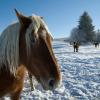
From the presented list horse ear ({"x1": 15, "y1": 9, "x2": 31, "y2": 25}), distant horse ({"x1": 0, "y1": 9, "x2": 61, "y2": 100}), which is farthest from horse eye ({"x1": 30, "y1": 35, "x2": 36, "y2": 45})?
horse ear ({"x1": 15, "y1": 9, "x2": 31, "y2": 25})

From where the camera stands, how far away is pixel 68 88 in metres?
7.96

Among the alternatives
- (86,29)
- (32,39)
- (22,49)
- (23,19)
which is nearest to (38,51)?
(32,39)

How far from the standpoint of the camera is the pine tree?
62812mm

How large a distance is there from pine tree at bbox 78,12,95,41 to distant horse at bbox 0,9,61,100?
2371 inches

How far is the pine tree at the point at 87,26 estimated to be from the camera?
6281 cm

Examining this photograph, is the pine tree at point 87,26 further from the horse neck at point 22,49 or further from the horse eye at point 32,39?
the horse eye at point 32,39

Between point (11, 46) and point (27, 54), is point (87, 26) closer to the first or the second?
point (11, 46)

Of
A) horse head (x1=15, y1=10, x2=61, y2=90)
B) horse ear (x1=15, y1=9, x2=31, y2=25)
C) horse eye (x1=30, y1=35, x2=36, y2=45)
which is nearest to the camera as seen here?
horse head (x1=15, y1=10, x2=61, y2=90)

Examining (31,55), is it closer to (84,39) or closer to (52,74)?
(52,74)

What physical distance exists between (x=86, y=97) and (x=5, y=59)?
3963 mm

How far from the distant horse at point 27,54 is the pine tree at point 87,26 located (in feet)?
198

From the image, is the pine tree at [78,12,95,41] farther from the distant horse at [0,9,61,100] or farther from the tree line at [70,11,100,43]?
the distant horse at [0,9,61,100]

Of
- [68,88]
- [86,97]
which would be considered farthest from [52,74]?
[68,88]

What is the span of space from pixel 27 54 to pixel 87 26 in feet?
201
